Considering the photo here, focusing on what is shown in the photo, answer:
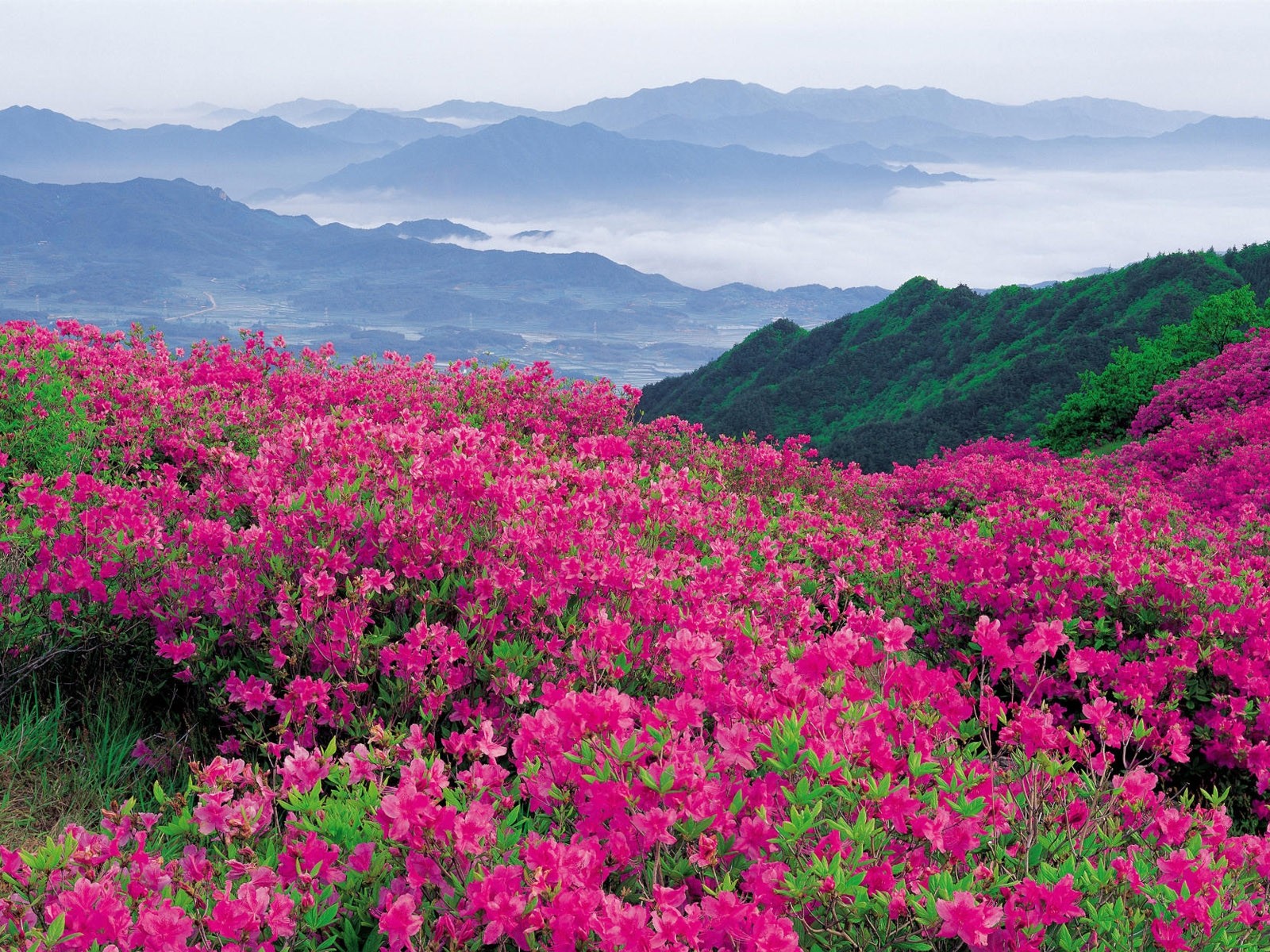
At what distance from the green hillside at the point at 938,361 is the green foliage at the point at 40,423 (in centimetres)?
4433

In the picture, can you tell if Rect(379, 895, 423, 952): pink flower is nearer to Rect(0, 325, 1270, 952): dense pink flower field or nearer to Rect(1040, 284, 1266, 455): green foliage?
Rect(0, 325, 1270, 952): dense pink flower field

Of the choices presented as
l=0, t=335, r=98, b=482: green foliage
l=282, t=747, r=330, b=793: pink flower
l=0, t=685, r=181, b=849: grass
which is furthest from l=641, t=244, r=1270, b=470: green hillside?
l=282, t=747, r=330, b=793: pink flower

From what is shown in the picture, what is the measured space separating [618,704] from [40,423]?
20.9 ft

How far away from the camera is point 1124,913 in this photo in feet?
7.38

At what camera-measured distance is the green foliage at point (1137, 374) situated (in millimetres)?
29891

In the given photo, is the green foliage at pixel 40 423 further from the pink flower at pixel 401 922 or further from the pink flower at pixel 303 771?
the pink flower at pixel 401 922

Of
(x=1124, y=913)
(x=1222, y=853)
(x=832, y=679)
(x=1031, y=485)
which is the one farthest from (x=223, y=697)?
(x=1031, y=485)

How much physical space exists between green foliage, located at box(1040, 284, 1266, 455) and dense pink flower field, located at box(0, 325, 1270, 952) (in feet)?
82.3

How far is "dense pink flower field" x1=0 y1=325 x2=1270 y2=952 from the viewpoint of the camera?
2.14m

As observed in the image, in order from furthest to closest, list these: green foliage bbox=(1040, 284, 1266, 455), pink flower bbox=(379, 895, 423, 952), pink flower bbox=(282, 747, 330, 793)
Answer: green foliage bbox=(1040, 284, 1266, 455) < pink flower bbox=(282, 747, 330, 793) < pink flower bbox=(379, 895, 423, 952)

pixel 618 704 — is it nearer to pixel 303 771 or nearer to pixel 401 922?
pixel 401 922

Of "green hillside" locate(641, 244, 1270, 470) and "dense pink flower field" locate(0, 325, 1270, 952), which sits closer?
"dense pink flower field" locate(0, 325, 1270, 952)

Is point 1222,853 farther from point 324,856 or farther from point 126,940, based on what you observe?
point 126,940

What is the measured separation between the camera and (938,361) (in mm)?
75375
